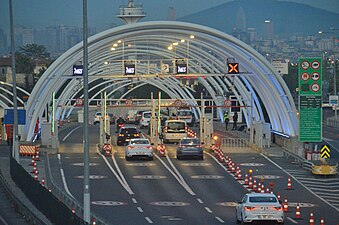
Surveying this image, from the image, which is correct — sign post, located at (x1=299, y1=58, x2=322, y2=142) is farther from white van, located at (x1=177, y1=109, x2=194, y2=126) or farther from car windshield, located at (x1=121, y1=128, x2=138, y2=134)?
white van, located at (x1=177, y1=109, x2=194, y2=126)

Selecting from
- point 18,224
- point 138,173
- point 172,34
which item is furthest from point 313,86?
point 18,224

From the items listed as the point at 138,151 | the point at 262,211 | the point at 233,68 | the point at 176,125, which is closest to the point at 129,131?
the point at 176,125

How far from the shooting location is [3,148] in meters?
69.3

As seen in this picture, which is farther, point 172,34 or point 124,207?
point 172,34

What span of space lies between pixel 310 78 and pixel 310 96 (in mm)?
907

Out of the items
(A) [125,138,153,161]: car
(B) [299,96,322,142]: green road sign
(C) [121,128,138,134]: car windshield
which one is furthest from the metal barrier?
(B) [299,96,322,142]: green road sign

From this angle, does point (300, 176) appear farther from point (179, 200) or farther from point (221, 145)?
point (221, 145)

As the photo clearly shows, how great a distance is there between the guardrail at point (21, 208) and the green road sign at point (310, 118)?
51.7 feet

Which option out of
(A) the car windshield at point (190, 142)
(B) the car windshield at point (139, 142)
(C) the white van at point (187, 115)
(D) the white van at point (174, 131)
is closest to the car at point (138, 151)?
(B) the car windshield at point (139, 142)

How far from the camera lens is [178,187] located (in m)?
46.2

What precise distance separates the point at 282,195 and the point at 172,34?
25.2 metres

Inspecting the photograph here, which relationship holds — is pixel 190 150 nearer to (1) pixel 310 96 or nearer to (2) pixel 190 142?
(2) pixel 190 142

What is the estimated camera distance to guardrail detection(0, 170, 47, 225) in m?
32.4

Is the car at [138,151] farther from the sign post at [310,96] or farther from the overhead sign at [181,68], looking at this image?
the overhead sign at [181,68]
